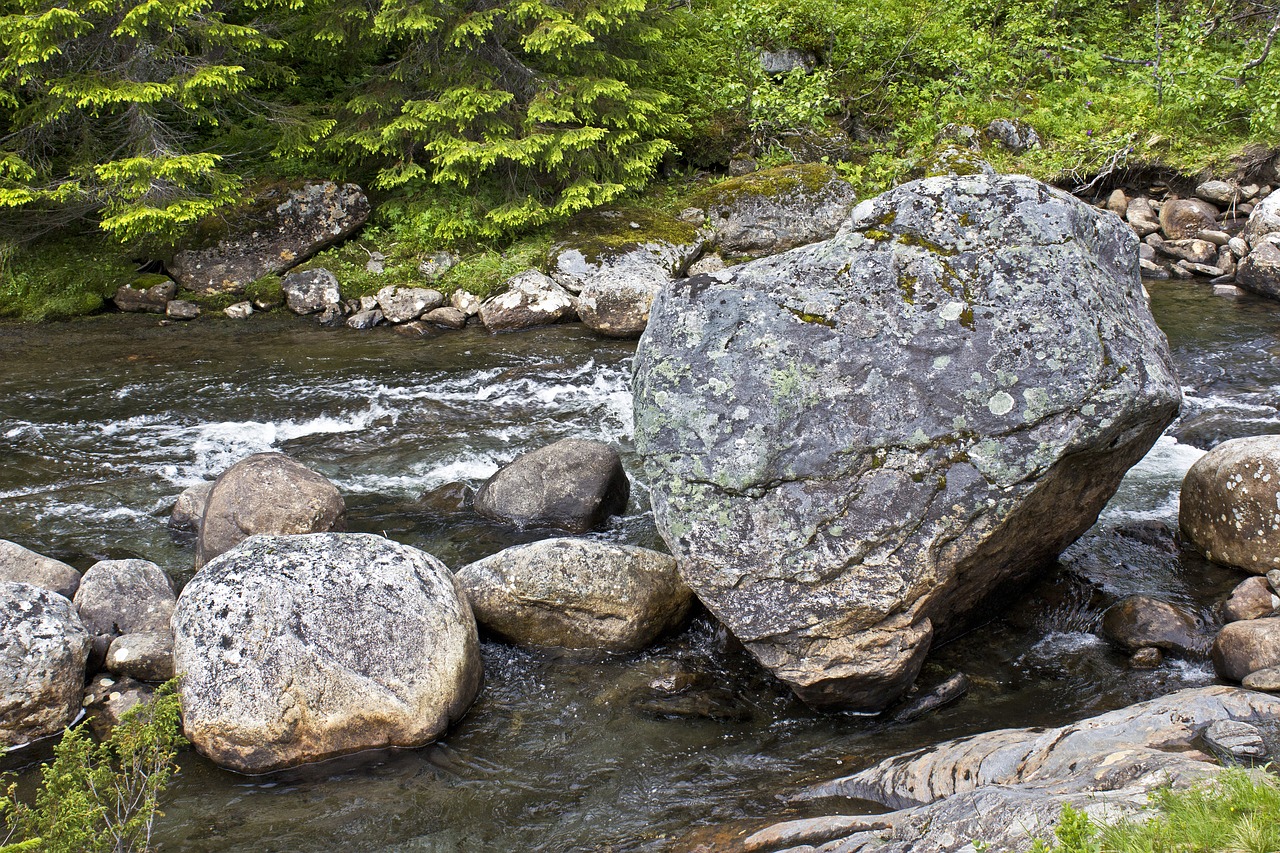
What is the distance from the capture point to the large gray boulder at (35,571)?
6.43 metres

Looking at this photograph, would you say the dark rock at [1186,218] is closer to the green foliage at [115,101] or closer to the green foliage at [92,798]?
the green foliage at [115,101]

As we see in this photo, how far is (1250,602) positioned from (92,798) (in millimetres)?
6695

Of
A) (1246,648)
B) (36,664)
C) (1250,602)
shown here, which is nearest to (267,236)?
(36,664)

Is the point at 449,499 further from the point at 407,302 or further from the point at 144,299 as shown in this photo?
the point at 144,299

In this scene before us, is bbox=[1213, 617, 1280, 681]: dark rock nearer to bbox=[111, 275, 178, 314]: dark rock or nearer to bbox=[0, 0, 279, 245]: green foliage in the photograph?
bbox=[0, 0, 279, 245]: green foliage

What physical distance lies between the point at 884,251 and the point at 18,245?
47.7ft

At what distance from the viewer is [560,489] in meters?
7.71

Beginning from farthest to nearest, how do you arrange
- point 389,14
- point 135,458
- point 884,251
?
point 389,14 → point 135,458 → point 884,251

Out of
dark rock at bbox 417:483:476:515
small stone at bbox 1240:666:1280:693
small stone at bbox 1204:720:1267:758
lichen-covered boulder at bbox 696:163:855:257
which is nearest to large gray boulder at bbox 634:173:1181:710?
small stone at bbox 1240:666:1280:693

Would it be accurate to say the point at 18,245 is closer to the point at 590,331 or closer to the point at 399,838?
the point at 590,331

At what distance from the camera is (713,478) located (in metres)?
5.01

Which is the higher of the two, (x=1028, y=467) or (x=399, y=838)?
(x=1028, y=467)

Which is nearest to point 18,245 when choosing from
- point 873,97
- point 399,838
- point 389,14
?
point 389,14

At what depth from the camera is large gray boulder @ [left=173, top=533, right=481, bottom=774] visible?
4984mm
